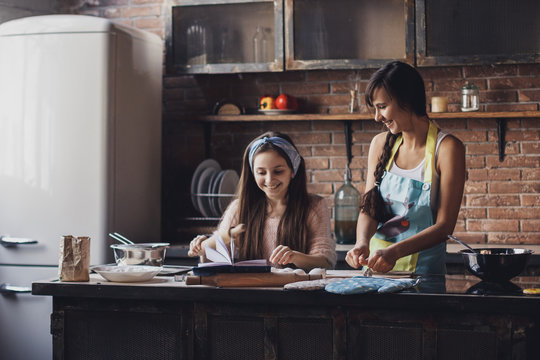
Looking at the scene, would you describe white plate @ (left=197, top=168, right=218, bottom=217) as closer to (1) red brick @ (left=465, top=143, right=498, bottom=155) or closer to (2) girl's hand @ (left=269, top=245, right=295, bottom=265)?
(1) red brick @ (left=465, top=143, right=498, bottom=155)

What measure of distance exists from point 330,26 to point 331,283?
198cm

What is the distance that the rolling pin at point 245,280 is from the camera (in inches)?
72.2

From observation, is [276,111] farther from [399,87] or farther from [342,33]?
[399,87]

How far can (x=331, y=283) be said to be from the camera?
5.85 ft

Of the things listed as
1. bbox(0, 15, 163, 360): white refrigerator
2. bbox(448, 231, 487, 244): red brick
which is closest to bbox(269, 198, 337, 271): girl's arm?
bbox(0, 15, 163, 360): white refrigerator

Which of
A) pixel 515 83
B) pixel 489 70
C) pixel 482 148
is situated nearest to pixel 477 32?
pixel 489 70

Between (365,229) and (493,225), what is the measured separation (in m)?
1.51

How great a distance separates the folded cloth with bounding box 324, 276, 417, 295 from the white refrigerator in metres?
1.74

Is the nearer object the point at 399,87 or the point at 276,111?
the point at 399,87

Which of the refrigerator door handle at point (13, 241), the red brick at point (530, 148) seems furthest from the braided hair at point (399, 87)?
the refrigerator door handle at point (13, 241)

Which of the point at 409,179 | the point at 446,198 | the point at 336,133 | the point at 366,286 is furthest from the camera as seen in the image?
the point at 336,133

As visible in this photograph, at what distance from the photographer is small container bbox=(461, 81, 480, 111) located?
11.1 ft

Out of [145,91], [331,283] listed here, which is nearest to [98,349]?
[331,283]

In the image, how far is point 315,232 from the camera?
7.74 ft
